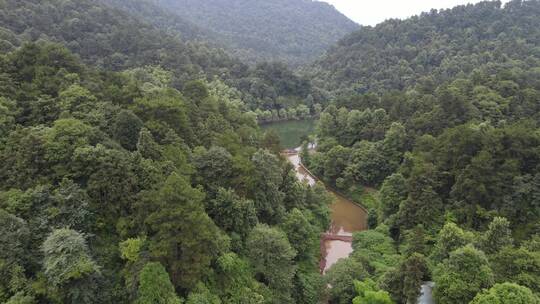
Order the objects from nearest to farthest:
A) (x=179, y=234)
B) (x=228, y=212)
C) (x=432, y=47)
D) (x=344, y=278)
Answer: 1. (x=179, y=234)
2. (x=228, y=212)
3. (x=344, y=278)
4. (x=432, y=47)

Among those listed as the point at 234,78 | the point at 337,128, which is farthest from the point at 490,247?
the point at 234,78

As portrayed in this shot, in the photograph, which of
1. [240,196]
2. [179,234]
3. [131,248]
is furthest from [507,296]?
[131,248]

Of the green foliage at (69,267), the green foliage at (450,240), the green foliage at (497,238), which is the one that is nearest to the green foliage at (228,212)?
the green foliage at (69,267)

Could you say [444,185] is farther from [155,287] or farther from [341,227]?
[155,287]

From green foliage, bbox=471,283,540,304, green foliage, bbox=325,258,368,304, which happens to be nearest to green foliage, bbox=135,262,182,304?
green foliage, bbox=325,258,368,304

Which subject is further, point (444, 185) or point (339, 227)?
point (339, 227)

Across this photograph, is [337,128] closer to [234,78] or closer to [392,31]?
[234,78]

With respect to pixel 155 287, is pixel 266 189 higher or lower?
higher
